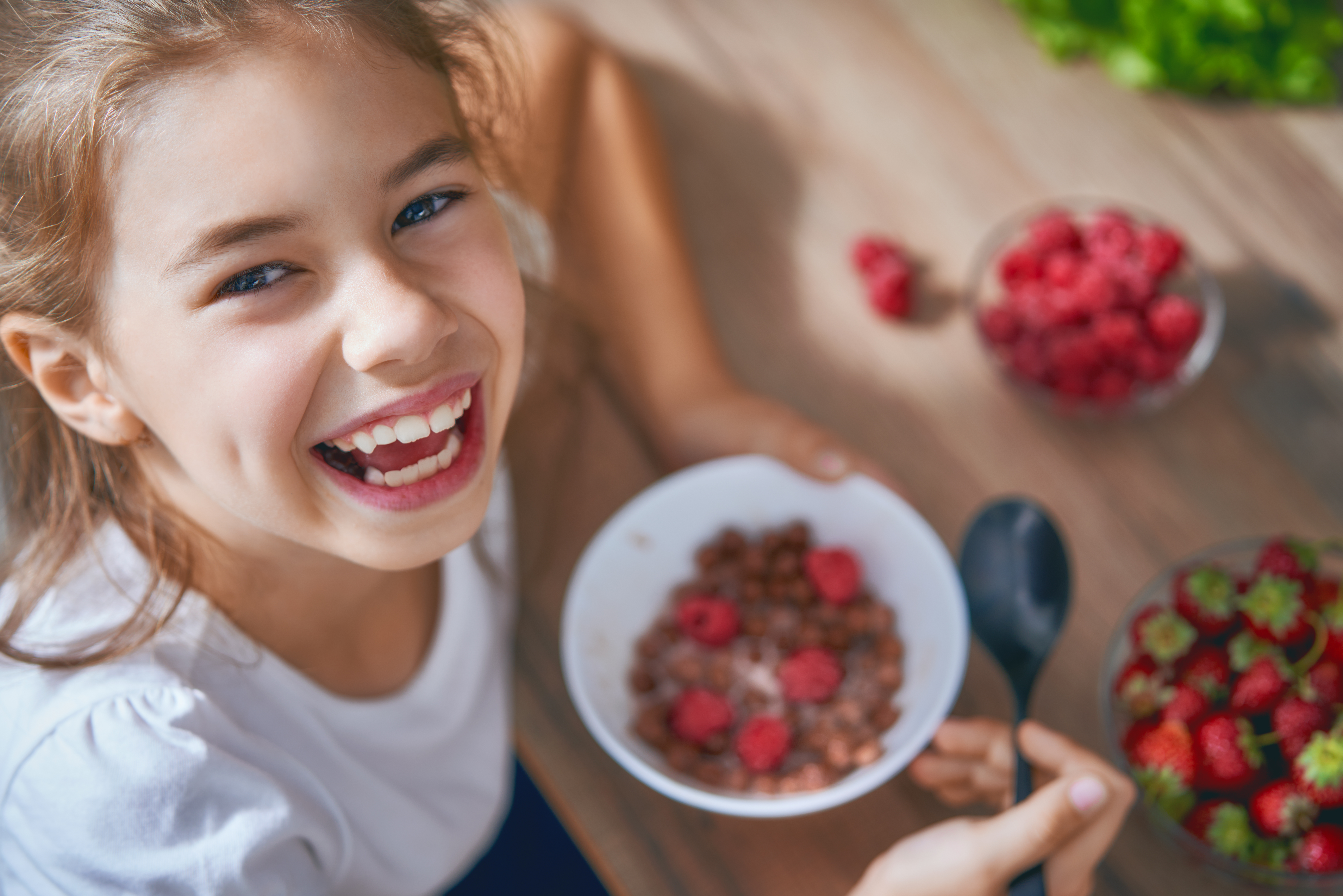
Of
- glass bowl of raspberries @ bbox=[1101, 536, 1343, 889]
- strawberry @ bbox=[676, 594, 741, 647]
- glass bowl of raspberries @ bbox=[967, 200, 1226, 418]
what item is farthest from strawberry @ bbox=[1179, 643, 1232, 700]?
strawberry @ bbox=[676, 594, 741, 647]

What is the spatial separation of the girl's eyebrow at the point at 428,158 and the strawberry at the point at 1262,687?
64 cm

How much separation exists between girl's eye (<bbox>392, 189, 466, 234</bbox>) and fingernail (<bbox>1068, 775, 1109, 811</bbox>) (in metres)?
0.53

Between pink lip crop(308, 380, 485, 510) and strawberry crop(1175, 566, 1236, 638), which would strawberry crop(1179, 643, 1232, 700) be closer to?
strawberry crop(1175, 566, 1236, 638)

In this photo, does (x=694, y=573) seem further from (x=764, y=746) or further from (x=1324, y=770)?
(x=1324, y=770)

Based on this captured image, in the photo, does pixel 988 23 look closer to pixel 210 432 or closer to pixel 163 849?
pixel 210 432

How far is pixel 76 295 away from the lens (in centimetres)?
54

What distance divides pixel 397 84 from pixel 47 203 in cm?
19

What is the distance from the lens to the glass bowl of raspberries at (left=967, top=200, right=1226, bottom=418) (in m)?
0.86

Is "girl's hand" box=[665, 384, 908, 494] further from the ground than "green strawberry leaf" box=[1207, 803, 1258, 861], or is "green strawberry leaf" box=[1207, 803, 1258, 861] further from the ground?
"girl's hand" box=[665, 384, 908, 494]

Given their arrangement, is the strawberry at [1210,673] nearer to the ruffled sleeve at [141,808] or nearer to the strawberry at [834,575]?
the strawberry at [834,575]

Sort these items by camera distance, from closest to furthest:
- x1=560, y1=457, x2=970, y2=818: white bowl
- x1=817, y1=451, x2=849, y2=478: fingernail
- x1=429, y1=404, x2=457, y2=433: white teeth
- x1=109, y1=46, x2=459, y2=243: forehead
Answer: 1. x1=109, y1=46, x2=459, y2=243: forehead
2. x1=429, y1=404, x2=457, y2=433: white teeth
3. x1=560, y1=457, x2=970, y2=818: white bowl
4. x1=817, y1=451, x2=849, y2=478: fingernail

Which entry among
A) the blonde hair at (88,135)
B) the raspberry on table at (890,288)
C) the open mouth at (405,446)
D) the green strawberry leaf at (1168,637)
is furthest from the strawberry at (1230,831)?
the blonde hair at (88,135)

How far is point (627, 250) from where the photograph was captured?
979 mm

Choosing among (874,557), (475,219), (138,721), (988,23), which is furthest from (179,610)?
(988,23)
